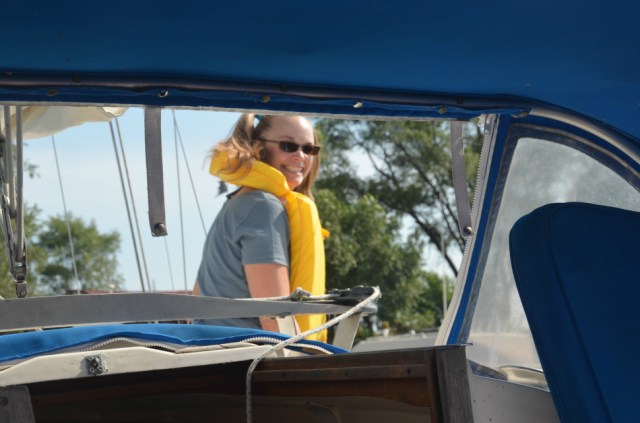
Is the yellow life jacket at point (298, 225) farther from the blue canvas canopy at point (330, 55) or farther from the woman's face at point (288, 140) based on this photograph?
the blue canvas canopy at point (330, 55)

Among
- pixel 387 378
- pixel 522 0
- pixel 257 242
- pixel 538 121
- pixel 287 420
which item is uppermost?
pixel 522 0

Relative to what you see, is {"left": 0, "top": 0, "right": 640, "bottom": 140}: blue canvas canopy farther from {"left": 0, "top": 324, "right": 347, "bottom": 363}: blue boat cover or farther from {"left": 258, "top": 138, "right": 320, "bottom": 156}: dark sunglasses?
{"left": 258, "top": 138, "right": 320, "bottom": 156}: dark sunglasses

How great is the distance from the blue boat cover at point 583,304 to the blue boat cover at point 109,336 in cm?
56

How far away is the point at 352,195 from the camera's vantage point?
20.9 metres

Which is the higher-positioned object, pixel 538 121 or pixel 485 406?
pixel 538 121

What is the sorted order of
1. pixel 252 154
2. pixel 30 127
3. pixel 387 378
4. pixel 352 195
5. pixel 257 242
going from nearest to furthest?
pixel 387 378, pixel 257 242, pixel 252 154, pixel 30 127, pixel 352 195

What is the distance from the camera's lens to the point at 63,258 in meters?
24.0

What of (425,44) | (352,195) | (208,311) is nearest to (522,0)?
(425,44)

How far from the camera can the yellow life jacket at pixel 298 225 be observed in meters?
3.06

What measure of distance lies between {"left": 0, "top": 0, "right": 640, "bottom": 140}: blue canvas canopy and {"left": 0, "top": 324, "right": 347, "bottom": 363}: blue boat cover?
0.46 meters

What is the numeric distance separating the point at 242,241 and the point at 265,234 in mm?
77

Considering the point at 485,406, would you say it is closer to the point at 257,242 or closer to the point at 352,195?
the point at 257,242

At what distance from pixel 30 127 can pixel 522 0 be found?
284 centimetres

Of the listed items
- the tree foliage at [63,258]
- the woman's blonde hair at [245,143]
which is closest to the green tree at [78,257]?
the tree foliage at [63,258]
